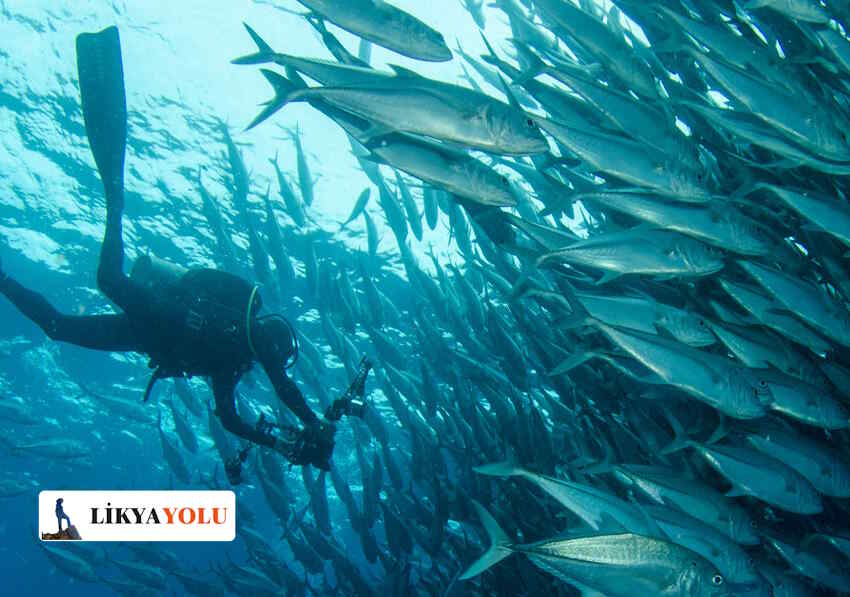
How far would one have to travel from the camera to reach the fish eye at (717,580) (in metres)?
2.45

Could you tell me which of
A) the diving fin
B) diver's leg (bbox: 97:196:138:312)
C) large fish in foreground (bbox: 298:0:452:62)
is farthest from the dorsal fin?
the diving fin

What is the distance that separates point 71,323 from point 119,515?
255 cm

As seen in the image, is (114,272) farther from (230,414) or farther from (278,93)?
(278,93)

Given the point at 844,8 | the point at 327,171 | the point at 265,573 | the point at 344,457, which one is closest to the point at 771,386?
the point at 844,8

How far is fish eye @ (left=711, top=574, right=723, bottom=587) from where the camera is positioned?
2.45 meters

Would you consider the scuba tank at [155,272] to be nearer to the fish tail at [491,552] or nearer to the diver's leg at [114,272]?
the diver's leg at [114,272]

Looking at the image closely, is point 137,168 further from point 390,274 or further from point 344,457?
point 344,457

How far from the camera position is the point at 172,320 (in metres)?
5.87

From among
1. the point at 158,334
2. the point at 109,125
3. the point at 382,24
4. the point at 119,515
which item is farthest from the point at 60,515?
the point at 382,24

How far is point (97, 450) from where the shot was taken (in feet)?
96.6

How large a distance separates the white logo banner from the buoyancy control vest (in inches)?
44.1

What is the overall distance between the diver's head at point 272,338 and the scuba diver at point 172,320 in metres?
0.01

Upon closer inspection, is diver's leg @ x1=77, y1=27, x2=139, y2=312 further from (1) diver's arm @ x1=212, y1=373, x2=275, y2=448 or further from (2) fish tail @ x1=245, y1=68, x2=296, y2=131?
(2) fish tail @ x1=245, y1=68, x2=296, y2=131

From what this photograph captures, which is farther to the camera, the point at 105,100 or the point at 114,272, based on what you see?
the point at 105,100
